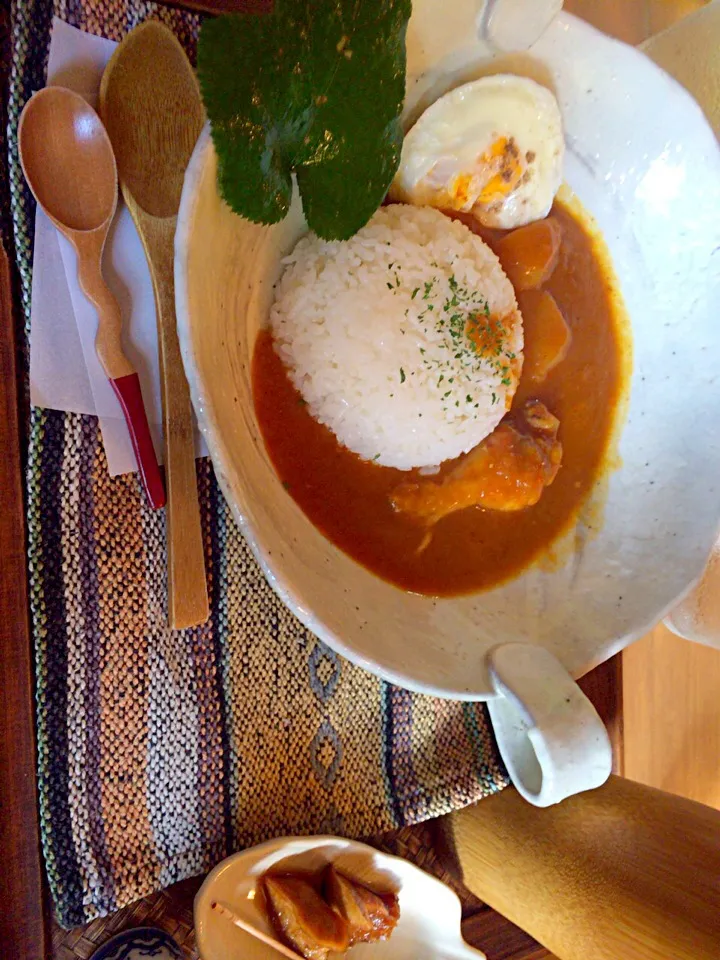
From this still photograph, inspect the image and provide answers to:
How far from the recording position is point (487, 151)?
1278 mm

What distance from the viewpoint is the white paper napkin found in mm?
1025

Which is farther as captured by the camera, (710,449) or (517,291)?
(517,291)

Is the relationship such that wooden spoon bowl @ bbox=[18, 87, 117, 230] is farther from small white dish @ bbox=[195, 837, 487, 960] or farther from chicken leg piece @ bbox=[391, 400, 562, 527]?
small white dish @ bbox=[195, 837, 487, 960]

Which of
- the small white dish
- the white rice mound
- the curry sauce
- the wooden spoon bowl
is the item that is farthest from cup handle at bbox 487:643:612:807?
the wooden spoon bowl

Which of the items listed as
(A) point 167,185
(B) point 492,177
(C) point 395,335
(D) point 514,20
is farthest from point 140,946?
(D) point 514,20

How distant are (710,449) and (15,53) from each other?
1.35 meters

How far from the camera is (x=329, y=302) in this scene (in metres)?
1.25

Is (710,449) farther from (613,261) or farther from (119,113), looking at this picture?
(119,113)

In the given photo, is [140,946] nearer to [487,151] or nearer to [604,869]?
[604,869]

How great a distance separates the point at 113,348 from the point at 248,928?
0.94m

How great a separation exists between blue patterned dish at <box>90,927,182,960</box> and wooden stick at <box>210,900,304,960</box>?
0.13m

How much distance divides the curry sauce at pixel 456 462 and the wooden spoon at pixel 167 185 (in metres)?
0.15

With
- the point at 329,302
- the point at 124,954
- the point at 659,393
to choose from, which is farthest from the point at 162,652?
the point at 659,393

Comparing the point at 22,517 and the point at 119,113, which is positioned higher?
the point at 119,113
